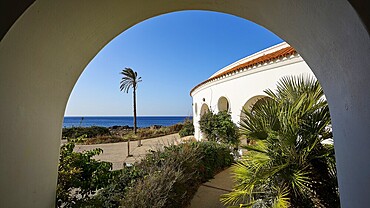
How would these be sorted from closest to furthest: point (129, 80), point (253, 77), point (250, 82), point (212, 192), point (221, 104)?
1. point (212, 192)
2. point (253, 77)
3. point (250, 82)
4. point (221, 104)
5. point (129, 80)

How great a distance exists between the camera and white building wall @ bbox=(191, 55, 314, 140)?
6.32 metres

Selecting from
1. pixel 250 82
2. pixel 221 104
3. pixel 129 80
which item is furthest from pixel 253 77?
pixel 129 80

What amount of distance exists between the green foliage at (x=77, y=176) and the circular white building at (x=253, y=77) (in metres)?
5.68

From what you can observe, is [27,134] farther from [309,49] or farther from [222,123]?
[222,123]

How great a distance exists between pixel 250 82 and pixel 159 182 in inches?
240

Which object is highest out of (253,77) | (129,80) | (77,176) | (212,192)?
(129,80)

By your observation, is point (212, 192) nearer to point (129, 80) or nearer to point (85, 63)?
point (85, 63)

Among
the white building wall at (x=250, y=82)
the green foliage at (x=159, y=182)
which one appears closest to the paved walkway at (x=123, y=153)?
the green foliage at (x=159, y=182)

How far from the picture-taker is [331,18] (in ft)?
3.27

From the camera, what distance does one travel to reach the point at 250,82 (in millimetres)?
8312

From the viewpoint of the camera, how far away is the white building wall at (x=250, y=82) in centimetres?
632

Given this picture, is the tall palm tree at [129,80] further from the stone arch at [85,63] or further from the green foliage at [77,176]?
the stone arch at [85,63]

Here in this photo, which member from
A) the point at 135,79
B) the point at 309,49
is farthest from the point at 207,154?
the point at 135,79

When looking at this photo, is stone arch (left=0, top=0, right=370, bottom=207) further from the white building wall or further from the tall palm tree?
the tall palm tree
